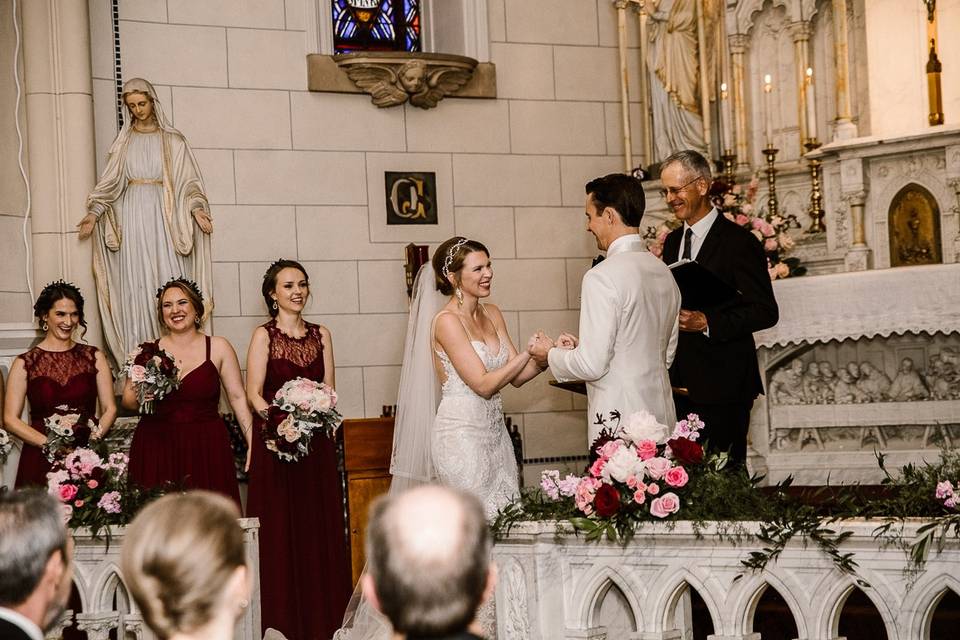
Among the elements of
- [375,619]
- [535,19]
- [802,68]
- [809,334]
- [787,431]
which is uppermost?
[535,19]

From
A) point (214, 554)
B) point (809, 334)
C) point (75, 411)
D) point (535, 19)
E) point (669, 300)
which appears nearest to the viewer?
point (214, 554)

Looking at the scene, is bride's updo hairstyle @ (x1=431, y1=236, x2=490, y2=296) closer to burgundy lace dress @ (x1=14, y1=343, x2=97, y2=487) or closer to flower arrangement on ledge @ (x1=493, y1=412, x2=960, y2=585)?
flower arrangement on ledge @ (x1=493, y1=412, x2=960, y2=585)

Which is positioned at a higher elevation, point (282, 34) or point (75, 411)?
point (282, 34)

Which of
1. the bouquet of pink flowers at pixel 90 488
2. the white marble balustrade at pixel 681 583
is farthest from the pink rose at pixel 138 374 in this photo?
the white marble balustrade at pixel 681 583

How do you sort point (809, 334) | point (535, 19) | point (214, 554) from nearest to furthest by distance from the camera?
point (214, 554) → point (809, 334) → point (535, 19)

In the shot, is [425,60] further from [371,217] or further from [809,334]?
[809,334]

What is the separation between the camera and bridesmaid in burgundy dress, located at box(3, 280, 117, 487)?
6.82 meters

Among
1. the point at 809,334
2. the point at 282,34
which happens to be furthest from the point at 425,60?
the point at 809,334

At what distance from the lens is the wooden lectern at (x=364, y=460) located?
24.4ft

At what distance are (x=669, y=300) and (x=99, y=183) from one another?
426 cm

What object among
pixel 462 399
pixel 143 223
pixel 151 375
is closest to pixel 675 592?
pixel 462 399

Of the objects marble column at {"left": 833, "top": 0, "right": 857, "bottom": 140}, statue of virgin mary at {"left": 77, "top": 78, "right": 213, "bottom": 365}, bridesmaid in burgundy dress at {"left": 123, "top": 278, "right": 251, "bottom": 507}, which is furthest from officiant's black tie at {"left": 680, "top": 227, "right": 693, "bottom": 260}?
statue of virgin mary at {"left": 77, "top": 78, "right": 213, "bottom": 365}

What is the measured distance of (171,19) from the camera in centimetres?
854

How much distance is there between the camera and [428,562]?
187 cm
